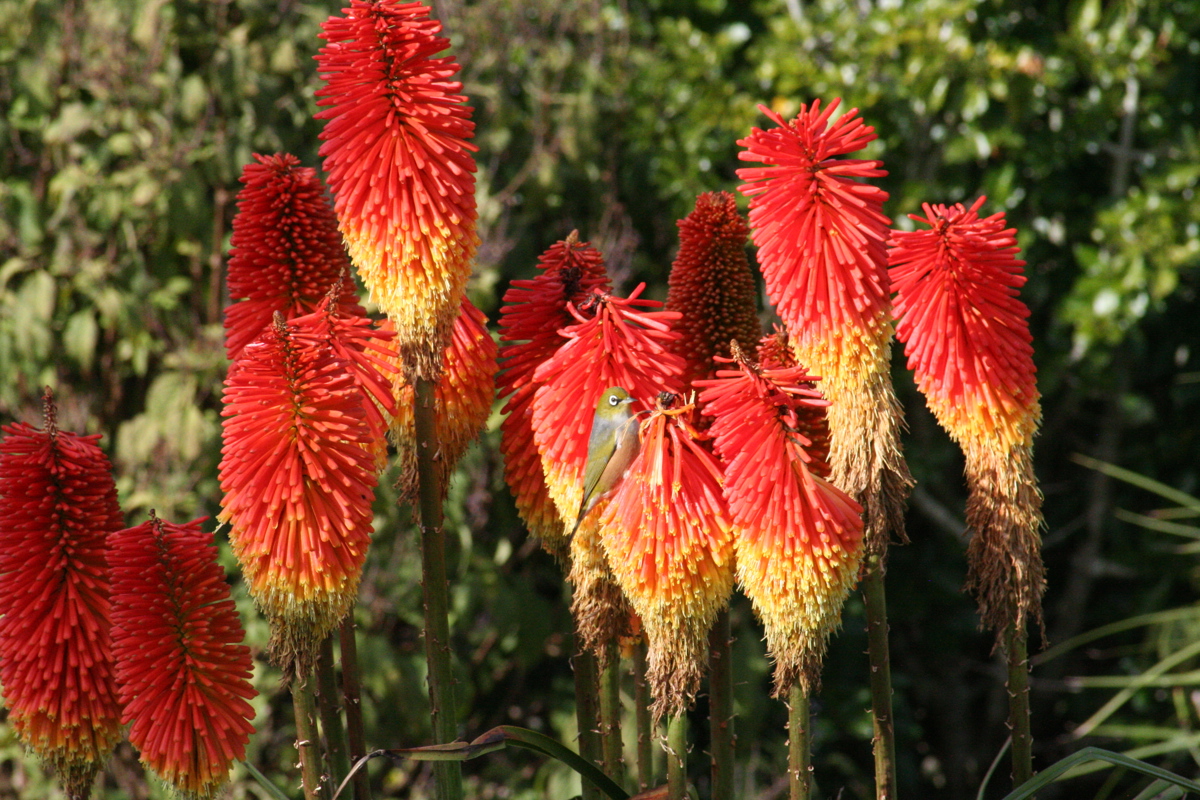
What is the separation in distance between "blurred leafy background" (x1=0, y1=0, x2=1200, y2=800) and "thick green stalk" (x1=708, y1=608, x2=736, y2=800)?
2.30m

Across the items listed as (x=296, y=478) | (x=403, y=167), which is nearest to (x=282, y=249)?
(x=403, y=167)

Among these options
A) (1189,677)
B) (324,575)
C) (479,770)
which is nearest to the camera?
(324,575)

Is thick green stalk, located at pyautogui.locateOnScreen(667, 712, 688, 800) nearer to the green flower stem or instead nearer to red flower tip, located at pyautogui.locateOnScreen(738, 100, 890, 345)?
the green flower stem

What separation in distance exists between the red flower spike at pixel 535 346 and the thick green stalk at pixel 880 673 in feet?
1.47

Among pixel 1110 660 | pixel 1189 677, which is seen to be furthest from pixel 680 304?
pixel 1110 660

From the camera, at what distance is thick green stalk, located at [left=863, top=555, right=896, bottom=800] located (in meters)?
1.42

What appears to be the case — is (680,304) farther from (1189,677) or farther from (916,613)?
(916,613)

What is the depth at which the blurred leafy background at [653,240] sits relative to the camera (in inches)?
161

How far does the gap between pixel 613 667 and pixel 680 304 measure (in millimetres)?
512

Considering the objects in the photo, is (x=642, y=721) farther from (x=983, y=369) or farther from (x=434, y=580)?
(x=983, y=369)

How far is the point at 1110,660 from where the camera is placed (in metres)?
5.31

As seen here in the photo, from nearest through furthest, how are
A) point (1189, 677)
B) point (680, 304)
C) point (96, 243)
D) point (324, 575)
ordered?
point (324, 575), point (680, 304), point (1189, 677), point (96, 243)

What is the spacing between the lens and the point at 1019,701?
1.51 m

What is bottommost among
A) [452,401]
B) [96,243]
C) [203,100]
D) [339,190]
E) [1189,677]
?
[1189,677]
